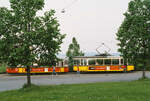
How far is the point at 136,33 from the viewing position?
51.3 feet

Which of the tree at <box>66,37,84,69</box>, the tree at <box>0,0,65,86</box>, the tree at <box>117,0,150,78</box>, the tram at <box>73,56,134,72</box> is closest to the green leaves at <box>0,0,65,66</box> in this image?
the tree at <box>0,0,65,86</box>

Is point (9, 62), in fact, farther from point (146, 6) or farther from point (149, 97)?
point (146, 6)

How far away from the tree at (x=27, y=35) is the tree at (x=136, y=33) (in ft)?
21.6

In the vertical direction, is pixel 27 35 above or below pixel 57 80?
above

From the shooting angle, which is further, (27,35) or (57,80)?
(57,80)

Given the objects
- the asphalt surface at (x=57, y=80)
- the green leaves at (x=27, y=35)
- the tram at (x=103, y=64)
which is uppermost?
the green leaves at (x=27, y=35)

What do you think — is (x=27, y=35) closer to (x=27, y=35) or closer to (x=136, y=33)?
(x=27, y=35)

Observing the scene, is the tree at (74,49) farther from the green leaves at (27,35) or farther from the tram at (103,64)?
the green leaves at (27,35)

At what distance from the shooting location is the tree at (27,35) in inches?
431

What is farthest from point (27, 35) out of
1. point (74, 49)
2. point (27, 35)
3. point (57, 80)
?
point (74, 49)

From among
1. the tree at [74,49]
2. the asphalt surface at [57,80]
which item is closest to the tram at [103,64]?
the asphalt surface at [57,80]

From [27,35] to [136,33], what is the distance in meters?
9.08

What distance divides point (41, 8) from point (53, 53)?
Result: 9.71 ft

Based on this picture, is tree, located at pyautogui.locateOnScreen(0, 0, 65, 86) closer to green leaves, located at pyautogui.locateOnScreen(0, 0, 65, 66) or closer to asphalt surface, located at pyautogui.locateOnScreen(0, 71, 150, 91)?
green leaves, located at pyautogui.locateOnScreen(0, 0, 65, 66)
